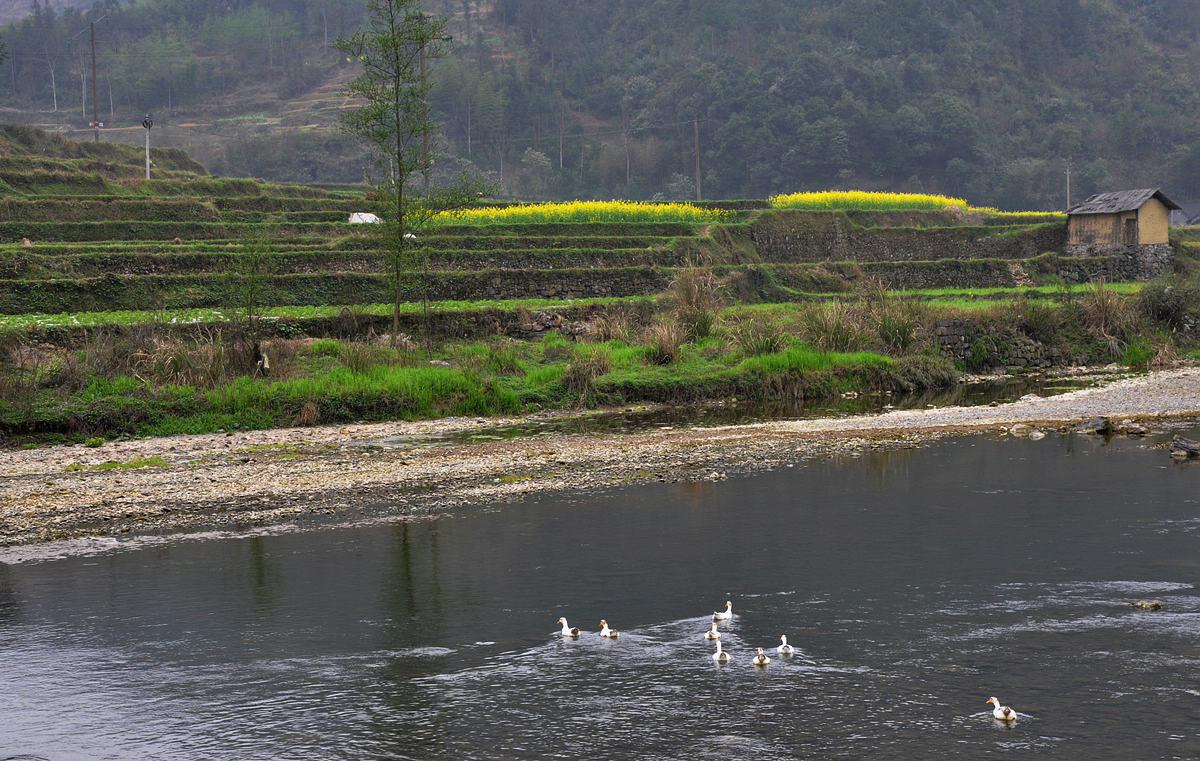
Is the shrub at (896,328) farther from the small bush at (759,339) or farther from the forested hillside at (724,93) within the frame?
the forested hillside at (724,93)

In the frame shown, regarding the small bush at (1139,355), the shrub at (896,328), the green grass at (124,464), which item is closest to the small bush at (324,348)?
the green grass at (124,464)

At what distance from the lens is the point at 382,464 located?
17.8 metres

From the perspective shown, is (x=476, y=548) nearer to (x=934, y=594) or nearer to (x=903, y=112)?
(x=934, y=594)

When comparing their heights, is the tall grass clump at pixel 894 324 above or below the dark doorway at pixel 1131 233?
below

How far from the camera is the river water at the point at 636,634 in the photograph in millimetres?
8156

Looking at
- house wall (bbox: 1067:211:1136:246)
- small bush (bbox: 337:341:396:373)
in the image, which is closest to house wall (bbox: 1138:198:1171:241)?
house wall (bbox: 1067:211:1136:246)

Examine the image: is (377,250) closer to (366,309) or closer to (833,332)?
(366,309)

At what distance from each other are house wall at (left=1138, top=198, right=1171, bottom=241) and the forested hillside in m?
44.2

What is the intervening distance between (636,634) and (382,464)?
8602 mm

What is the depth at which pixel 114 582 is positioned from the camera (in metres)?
11.9

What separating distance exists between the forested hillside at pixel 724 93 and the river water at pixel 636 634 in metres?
79.3

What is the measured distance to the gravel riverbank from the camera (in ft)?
48.8

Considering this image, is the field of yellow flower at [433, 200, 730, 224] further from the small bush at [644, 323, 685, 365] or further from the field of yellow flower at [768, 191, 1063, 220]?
the small bush at [644, 323, 685, 365]

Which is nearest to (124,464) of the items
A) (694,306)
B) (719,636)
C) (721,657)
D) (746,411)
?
(719,636)
